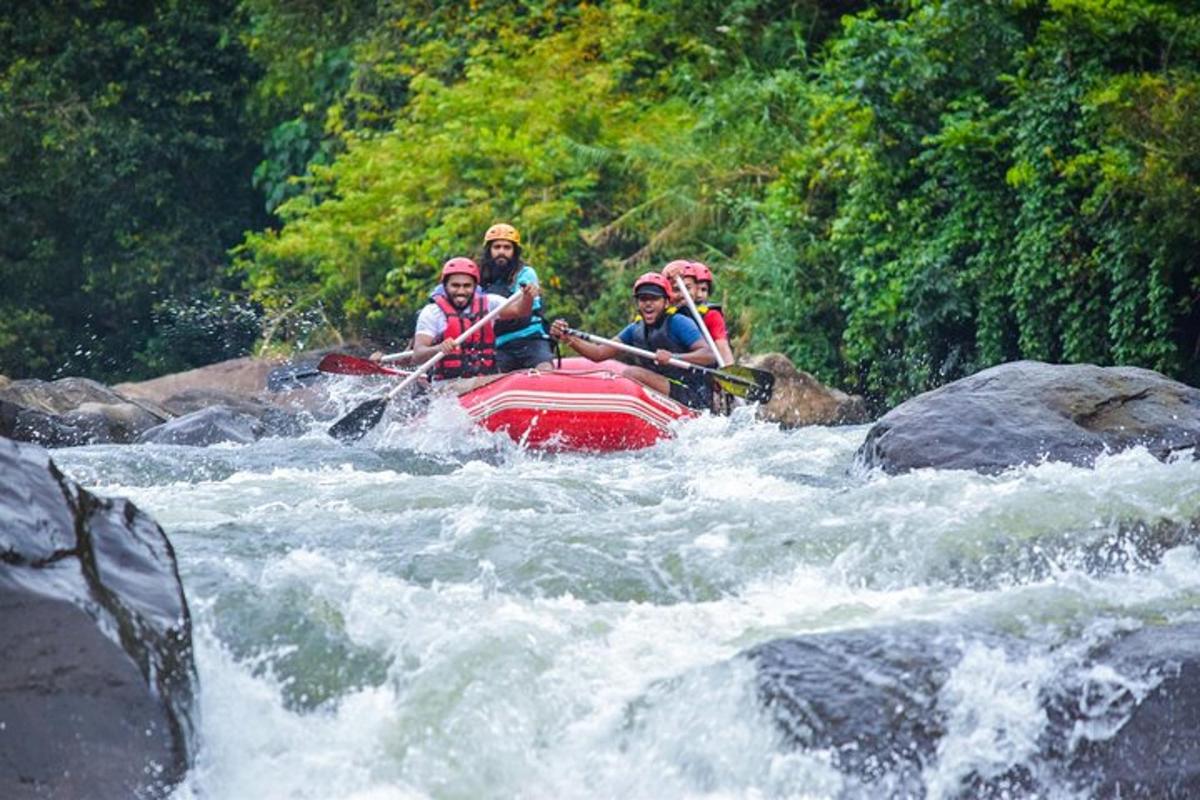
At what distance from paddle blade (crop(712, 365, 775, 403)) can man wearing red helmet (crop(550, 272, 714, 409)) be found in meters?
0.33

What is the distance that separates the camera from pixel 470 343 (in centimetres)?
1418

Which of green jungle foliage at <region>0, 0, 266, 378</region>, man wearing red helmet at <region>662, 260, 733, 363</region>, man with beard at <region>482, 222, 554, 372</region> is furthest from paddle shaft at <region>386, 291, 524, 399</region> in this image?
green jungle foliage at <region>0, 0, 266, 378</region>

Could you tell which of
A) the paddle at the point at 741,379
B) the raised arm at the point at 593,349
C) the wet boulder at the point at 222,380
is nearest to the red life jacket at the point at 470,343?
the raised arm at the point at 593,349

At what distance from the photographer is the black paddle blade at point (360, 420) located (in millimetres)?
13656

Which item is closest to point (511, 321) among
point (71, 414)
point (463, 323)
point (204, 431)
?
point (463, 323)

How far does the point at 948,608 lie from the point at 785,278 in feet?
36.3

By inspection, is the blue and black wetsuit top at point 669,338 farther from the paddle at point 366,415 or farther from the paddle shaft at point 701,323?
the paddle at point 366,415

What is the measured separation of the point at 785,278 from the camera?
703 inches

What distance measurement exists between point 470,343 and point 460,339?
28 cm

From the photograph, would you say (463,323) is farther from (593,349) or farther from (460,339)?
(593,349)

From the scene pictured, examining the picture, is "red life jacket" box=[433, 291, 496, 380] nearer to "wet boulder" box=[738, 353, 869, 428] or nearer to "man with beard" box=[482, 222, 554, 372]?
"man with beard" box=[482, 222, 554, 372]

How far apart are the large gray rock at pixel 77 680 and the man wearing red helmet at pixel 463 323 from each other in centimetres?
819

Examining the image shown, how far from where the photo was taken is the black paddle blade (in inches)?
538

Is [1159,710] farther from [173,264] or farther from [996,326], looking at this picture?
[173,264]
